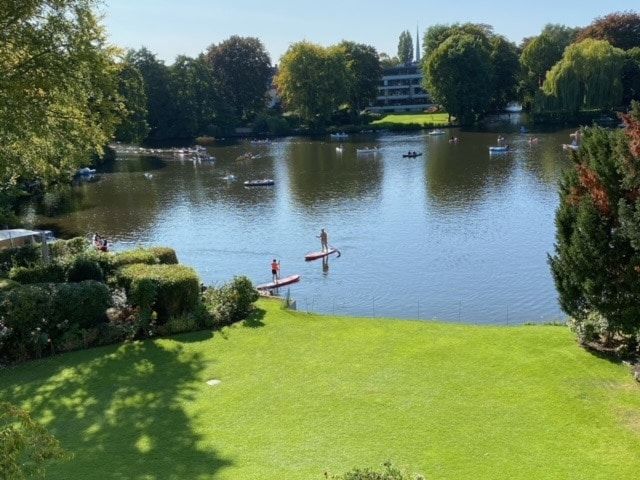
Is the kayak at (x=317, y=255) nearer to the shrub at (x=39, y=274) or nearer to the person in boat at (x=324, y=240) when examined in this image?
the person in boat at (x=324, y=240)

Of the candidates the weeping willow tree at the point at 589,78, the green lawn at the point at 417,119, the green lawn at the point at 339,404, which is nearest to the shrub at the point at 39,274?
the green lawn at the point at 339,404

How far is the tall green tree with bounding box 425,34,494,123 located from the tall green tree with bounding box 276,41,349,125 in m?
15.6

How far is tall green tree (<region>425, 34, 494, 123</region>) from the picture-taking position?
106 m

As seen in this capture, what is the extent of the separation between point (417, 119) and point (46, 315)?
108401 mm

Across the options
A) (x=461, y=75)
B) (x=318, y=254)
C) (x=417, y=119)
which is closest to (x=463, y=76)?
(x=461, y=75)

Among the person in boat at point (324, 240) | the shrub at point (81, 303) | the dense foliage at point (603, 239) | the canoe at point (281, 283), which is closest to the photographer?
the dense foliage at point (603, 239)

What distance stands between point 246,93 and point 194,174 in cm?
5423

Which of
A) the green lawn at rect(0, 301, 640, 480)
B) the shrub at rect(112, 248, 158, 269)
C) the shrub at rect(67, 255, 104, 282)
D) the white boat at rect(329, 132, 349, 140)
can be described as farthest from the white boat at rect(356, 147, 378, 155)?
the green lawn at rect(0, 301, 640, 480)

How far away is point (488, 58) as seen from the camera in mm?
109812

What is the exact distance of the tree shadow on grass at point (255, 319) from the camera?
2148 cm

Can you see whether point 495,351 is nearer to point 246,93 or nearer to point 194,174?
point 194,174

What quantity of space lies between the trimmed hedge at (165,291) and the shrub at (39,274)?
155 inches

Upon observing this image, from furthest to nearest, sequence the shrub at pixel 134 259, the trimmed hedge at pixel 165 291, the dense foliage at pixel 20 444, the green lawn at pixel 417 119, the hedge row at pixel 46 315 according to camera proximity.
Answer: the green lawn at pixel 417 119 < the shrub at pixel 134 259 < the trimmed hedge at pixel 165 291 < the hedge row at pixel 46 315 < the dense foliage at pixel 20 444

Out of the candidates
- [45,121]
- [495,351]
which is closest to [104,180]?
[45,121]
